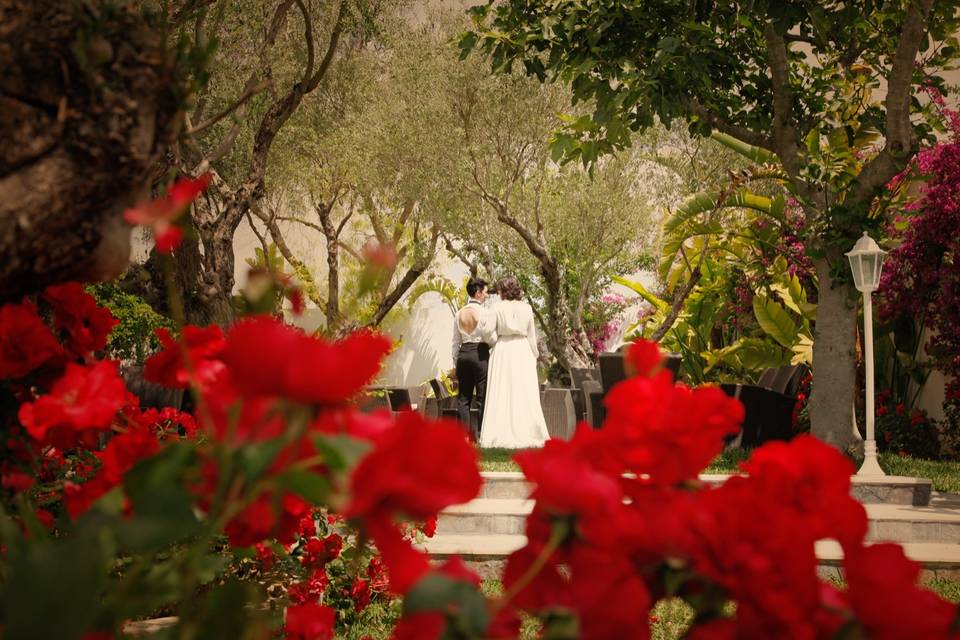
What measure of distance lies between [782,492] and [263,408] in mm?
375

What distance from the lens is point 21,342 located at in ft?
3.19

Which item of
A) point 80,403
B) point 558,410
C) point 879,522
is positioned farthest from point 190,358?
point 558,410

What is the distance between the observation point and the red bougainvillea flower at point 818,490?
2.22ft

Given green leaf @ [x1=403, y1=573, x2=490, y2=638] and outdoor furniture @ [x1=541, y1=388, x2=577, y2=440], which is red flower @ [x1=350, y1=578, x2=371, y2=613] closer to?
green leaf @ [x1=403, y1=573, x2=490, y2=638]

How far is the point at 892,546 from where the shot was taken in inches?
25.7

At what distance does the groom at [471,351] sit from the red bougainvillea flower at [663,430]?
11.0m

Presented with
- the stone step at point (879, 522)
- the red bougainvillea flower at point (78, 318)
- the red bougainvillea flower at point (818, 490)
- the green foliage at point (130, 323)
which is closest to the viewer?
the red bougainvillea flower at point (818, 490)

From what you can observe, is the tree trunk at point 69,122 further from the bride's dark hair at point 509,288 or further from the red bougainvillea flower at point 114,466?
the bride's dark hair at point 509,288

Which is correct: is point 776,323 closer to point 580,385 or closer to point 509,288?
point 580,385

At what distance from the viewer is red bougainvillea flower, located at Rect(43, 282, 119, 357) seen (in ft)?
3.68

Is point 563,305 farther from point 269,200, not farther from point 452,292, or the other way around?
point 452,292

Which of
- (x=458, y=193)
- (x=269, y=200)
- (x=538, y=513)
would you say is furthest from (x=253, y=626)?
(x=269, y=200)

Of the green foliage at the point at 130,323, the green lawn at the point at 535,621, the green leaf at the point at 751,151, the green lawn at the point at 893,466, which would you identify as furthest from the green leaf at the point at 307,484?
the green leaf at the point at 751,151

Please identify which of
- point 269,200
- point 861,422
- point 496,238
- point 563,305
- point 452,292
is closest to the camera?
point 861,422
